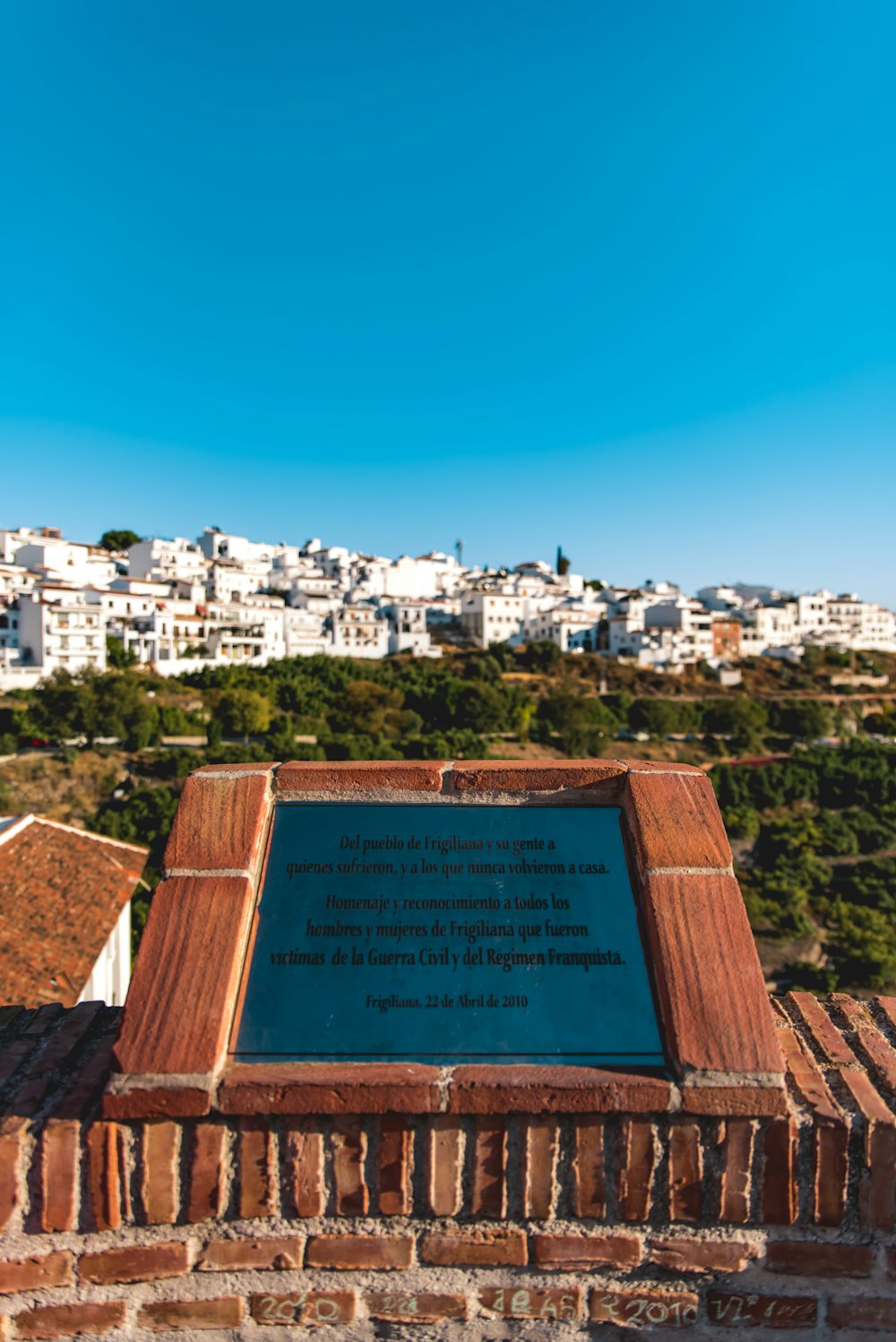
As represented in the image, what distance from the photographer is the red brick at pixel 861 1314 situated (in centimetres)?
222

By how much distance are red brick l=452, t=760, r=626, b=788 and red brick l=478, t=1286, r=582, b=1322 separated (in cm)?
154

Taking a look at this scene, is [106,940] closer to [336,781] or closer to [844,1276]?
[336,781]

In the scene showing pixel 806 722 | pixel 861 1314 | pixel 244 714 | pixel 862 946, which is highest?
pixel 861 1314

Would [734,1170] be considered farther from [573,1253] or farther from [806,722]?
[806,722]

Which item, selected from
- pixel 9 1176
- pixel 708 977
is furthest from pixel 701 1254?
pixel 9 1176

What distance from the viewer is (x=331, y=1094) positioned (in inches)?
85.4

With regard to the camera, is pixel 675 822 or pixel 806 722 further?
pixel 806 722

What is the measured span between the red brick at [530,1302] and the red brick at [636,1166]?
28 centimetres

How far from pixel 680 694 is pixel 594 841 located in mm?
54085

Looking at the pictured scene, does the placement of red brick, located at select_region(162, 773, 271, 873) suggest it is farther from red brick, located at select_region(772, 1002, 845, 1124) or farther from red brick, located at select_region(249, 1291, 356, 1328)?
red brick, located at select_region(772, 1002, 845, 1124)

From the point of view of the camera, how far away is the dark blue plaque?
7.80 feet

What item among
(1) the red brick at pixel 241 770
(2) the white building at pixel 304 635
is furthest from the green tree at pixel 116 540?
(1) the red brick at pixel 241 770

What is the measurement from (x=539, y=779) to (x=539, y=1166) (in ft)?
4.25

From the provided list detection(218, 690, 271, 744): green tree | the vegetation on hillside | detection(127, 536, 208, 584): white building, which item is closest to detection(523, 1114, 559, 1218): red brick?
the vegetation on hillside
